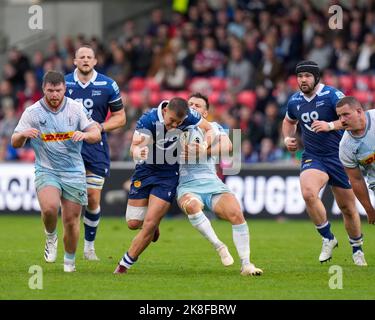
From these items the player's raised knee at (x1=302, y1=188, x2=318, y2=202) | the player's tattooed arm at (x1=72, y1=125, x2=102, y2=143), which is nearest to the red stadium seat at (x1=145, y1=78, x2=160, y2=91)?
the player's raised knee at (x1=302, y1=188, x2=318, y2=202)

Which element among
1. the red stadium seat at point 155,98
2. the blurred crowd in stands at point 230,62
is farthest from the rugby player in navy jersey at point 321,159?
the red stadium seat at point 155,98

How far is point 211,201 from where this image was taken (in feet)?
41.3

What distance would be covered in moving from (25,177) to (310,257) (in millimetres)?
9761

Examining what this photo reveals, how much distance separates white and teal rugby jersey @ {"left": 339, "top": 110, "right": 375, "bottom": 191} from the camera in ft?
40.3

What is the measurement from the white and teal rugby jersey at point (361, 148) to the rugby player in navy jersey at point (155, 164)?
64.0 inches

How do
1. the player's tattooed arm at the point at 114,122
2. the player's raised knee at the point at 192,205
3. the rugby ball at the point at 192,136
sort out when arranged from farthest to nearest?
the player's tattooed arm at the point at 114,122 < the rugby ball at the point at 192,136 < the player's raised knee at the point at 192,205

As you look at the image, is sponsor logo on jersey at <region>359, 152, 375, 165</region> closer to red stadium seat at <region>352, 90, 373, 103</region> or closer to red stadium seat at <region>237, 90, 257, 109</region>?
red stadium seat at <region>352, 90, 373, 103</region>

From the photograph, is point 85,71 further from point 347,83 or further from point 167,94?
point 167,94

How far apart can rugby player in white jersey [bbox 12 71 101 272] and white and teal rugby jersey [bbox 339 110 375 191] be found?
2.95m

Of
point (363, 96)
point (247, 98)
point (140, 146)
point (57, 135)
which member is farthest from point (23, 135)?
point (247, 98)

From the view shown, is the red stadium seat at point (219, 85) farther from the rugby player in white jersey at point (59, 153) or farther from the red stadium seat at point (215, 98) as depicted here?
the rugby player in white jersey at point (59, 153)

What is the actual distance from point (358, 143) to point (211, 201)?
6.18 ft

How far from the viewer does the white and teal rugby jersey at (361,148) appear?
12297mm

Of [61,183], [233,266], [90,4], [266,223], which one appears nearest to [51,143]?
[61,183]
